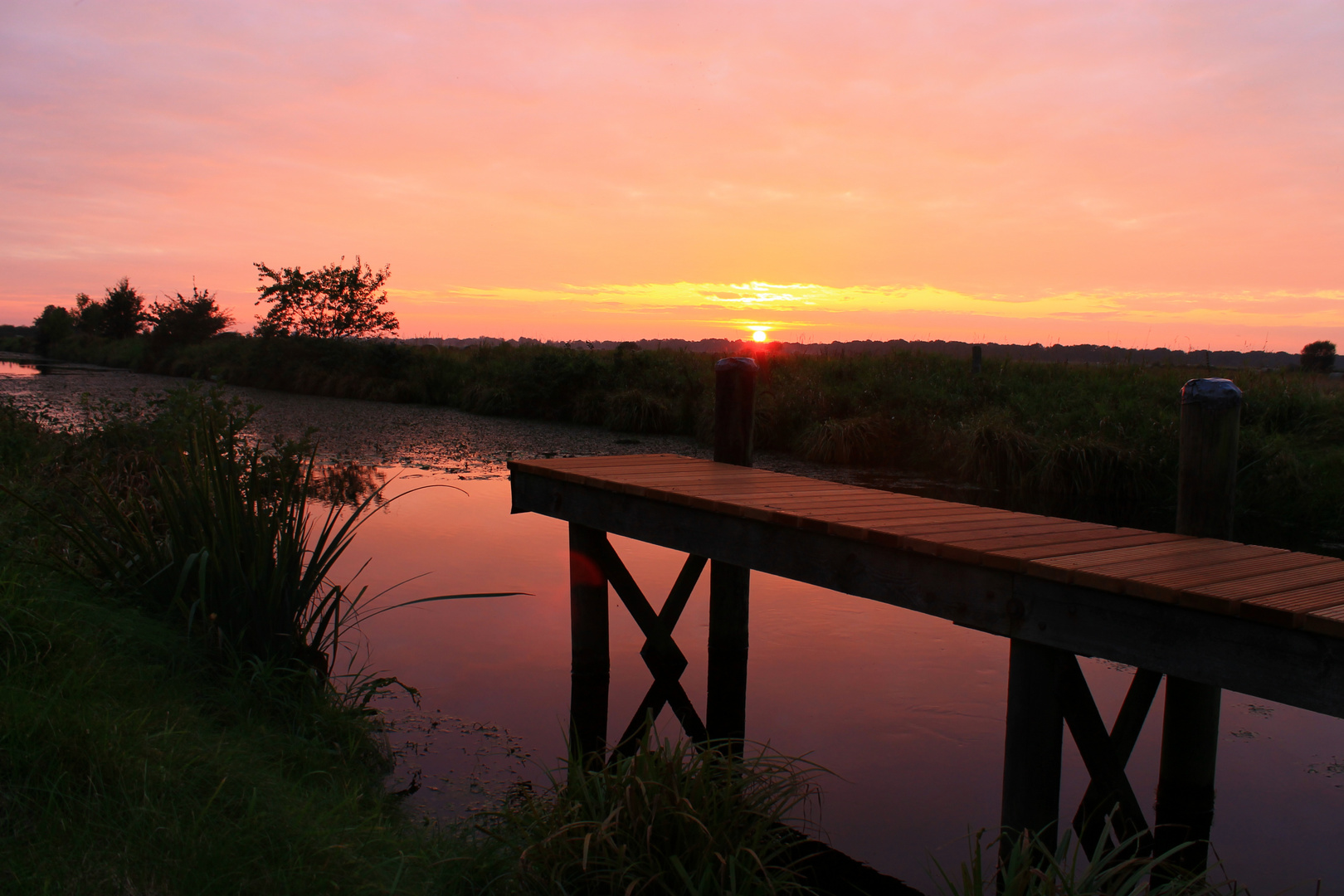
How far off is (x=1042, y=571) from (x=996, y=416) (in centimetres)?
913

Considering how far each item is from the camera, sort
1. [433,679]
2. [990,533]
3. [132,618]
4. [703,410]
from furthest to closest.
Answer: [703,410] < [433,679] < [132,618] < [990,533]

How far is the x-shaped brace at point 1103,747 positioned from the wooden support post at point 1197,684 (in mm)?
173

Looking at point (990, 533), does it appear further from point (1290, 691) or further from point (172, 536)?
point (172, 536)

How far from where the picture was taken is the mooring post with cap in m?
4.57

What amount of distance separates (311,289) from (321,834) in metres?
29.5

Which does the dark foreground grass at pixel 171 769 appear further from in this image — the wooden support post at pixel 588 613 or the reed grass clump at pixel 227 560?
the wooden support post at pixel 588 613

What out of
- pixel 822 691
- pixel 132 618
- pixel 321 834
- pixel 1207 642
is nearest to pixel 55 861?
pixel 321 834

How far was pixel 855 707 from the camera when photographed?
180 inches

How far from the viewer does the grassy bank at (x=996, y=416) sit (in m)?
9.27

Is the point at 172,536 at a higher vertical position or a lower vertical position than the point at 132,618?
higher

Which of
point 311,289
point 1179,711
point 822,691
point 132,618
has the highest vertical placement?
point 311,289

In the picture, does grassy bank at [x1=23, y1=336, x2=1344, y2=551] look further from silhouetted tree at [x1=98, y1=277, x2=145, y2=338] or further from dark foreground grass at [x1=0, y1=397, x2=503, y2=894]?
silhouetted tree at [x1=98, y1=277, x2=145, y2=338]

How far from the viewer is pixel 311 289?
95.6 ft

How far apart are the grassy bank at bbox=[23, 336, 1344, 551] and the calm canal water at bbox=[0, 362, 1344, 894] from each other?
4132 mm
